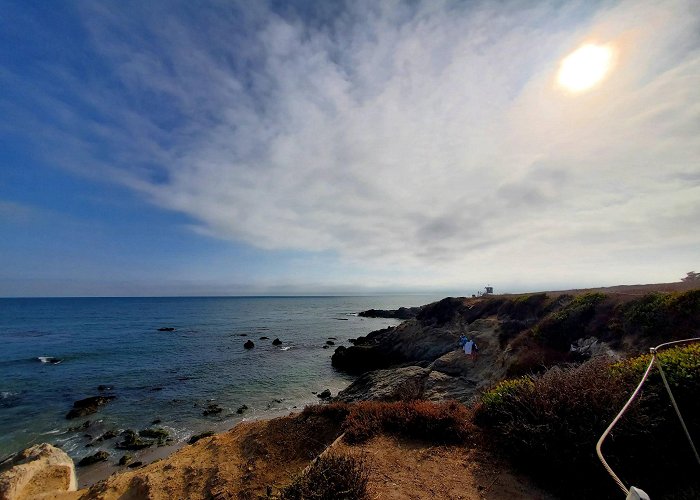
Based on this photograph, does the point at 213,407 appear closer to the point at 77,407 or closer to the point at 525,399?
the point at 77,407

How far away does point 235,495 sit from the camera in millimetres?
8102

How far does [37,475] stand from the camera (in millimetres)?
10648

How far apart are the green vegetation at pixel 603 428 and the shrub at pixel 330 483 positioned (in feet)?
12.6

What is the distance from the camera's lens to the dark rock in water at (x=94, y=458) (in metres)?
15.1

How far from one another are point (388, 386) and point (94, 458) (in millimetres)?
14973

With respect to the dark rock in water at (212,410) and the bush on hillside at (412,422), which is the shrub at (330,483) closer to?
the bush on hillside at (412,422)

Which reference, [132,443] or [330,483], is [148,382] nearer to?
[132,443]

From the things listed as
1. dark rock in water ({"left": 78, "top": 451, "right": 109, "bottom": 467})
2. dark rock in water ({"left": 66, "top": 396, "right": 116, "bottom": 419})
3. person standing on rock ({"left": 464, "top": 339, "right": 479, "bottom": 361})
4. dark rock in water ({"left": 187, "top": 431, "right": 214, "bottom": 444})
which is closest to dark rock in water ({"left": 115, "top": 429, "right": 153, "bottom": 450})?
dark rock in water ({"left": 78, "top": 451, "right": 109, "bottom": 467})

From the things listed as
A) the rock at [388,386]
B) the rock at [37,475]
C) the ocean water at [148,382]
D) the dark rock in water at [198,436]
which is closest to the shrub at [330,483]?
the rock at [37,475]

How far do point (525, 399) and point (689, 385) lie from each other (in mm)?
3238

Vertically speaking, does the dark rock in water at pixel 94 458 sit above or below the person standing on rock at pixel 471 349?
below

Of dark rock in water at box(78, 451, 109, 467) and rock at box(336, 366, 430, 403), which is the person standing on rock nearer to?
rock at box(336, 366, 430, 403)

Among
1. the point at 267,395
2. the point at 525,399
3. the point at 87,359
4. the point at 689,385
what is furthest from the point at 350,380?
the point at 87,359

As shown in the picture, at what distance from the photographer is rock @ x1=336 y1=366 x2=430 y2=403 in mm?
16312
